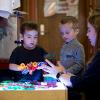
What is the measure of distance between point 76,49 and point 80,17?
5.76ft

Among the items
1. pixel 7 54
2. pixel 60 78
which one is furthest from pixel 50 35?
pixel 60 78

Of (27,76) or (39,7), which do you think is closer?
(27,76)

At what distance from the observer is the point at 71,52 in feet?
6.68

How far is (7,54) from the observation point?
104 inches

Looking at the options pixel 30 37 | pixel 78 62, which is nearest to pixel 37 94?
pixel 78 62

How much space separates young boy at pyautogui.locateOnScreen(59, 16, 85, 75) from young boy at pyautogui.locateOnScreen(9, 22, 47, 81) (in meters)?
0.20

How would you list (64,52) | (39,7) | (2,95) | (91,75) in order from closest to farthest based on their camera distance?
1. (2,95)
2. (91,75)
3. (64,52)
4. (39,7)

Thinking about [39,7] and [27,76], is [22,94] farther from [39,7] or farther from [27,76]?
[39,7]

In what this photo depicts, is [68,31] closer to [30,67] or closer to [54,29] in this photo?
[30,67]

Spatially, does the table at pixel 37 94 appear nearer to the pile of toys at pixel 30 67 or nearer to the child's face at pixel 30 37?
the pile of toys at pixel 30 67

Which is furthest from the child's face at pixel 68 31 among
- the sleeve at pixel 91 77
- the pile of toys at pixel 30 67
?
the sleeve at pixel 91 77

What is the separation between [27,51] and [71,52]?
0.34 meters

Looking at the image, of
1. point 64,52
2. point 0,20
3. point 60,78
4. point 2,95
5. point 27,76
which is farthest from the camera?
point 0,20

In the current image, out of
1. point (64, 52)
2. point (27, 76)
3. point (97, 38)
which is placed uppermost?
point (97, 38)
